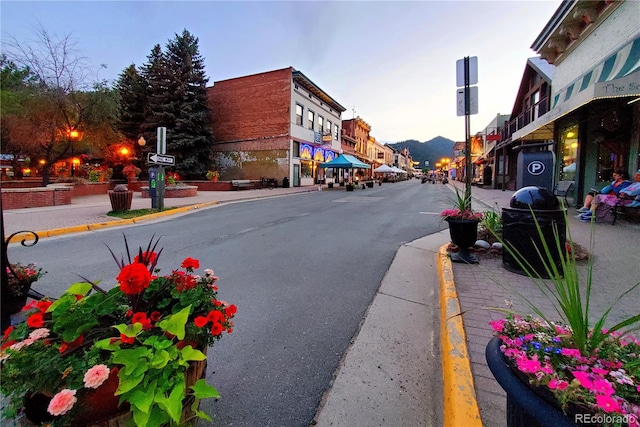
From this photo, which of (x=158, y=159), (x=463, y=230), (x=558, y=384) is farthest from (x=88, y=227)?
(x=558, y=384)

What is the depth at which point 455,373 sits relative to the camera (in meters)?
2.20

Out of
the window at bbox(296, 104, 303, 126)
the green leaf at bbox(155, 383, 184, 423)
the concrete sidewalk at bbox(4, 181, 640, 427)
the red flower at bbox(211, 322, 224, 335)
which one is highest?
the window at bbox(296, 104, 303, 126)

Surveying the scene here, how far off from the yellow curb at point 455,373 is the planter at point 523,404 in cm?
48

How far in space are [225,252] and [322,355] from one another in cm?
376

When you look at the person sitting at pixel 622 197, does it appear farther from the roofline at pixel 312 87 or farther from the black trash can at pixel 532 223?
the roofline at pixel 312 87

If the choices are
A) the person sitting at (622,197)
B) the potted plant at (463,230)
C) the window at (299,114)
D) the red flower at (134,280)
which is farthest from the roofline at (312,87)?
the red flower at (134,280)

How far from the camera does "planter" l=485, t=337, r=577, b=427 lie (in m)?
1.13

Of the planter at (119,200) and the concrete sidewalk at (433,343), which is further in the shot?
the planter at (119,200)

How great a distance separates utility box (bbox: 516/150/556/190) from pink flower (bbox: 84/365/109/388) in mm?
8500

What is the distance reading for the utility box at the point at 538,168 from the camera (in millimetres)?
7051

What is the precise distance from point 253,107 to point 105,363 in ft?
95.2

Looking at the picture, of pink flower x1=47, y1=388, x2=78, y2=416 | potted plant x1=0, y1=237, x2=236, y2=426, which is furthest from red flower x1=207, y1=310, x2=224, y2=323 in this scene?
pink flower x1=47, y1=388, x2=78, y2=416

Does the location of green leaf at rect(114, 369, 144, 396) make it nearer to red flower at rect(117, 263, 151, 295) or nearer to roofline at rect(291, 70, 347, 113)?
red flower at rect(117, 263, 151, 295)

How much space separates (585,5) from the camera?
9.76 metres
